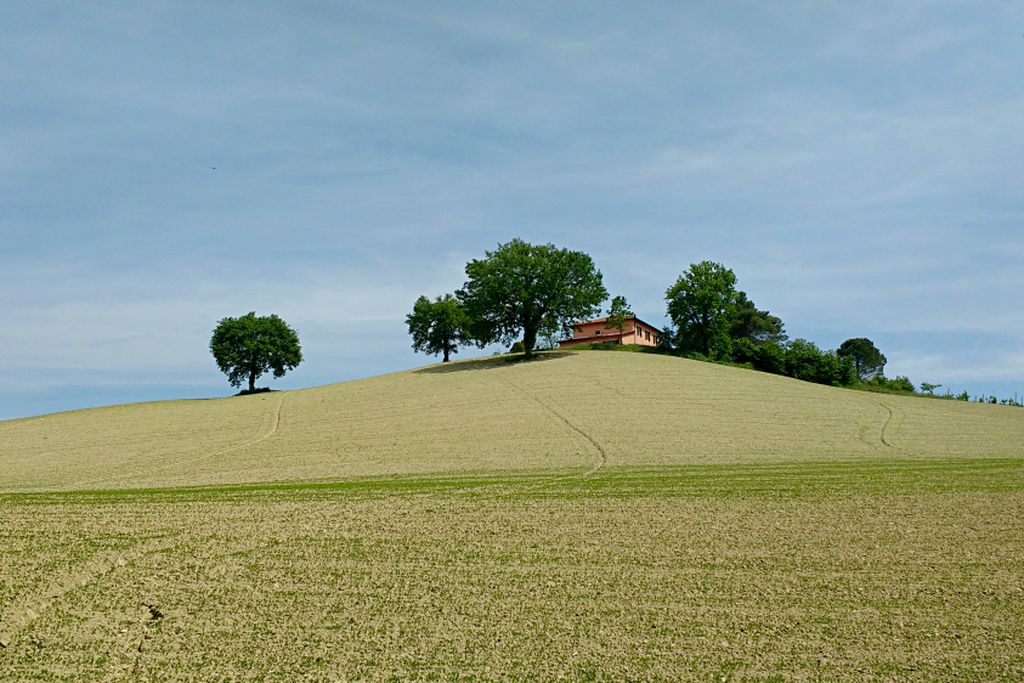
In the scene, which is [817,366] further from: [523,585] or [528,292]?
[523,585]

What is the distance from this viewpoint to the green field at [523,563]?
11.2 m

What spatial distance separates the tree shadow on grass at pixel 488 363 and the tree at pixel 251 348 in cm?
2366

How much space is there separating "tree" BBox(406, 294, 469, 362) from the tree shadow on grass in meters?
13.8

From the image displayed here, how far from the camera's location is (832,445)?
34.1m

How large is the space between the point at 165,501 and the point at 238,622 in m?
10.7

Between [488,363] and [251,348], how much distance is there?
31228mm

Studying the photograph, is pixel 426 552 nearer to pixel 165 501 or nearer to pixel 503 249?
pixel 165 501

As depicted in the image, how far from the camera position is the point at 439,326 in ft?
309

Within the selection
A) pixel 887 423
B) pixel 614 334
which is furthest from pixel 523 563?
pixel 614 334

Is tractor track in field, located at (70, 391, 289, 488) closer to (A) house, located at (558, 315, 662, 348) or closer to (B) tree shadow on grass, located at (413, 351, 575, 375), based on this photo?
(B) tree shadow on grass, located at (413, 351, 575, 375)

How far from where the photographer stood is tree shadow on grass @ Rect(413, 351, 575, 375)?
231ft

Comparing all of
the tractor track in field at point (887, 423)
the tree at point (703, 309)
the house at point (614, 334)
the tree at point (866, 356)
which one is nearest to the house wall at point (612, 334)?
the house at point (614, 334)

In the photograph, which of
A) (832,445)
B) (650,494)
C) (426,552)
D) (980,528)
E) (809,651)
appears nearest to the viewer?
(809,651)

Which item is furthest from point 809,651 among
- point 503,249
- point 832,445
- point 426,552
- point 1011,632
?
point 503,249
